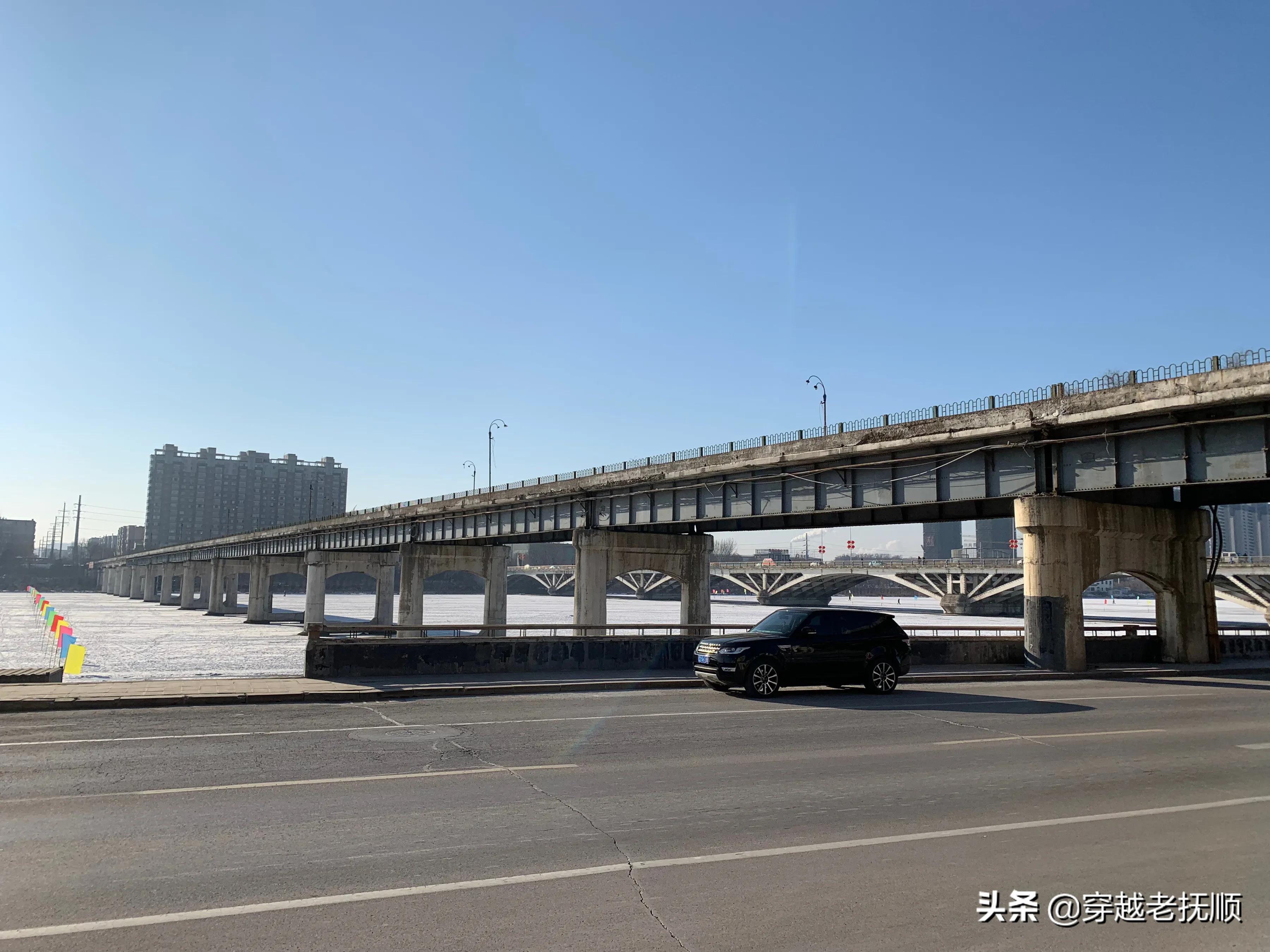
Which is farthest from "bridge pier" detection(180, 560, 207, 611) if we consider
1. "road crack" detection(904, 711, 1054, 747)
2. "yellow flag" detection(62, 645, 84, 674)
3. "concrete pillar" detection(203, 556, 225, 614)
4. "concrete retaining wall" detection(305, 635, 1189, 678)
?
"road crack" detection(904, 711, 1054, 747)

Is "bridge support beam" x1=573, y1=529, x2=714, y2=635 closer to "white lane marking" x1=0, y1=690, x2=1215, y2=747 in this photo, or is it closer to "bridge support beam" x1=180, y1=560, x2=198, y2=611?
"white lane marking" x1=0, y1=690, x2=1215, y2=747

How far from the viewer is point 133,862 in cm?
689

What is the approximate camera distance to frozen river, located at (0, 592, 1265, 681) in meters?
35.5

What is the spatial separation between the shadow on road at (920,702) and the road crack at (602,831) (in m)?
7.95

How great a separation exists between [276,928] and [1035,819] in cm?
720

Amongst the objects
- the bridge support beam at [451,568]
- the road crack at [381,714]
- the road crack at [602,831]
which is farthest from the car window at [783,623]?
the bridge support beam at [451,568]

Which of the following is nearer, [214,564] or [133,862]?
[133,862]

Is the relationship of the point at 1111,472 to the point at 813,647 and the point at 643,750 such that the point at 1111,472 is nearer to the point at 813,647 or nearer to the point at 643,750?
the point at 813,647

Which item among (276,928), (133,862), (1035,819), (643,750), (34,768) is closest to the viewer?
(276,928)

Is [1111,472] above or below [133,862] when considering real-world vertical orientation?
above

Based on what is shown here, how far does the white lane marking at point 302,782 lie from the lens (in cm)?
898

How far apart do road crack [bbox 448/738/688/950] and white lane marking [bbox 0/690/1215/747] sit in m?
1.81

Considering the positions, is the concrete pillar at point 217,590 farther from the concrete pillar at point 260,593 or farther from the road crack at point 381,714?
the road crack at point 381,714

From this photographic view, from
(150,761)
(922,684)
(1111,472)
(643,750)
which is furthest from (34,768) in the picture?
(1111,472)
